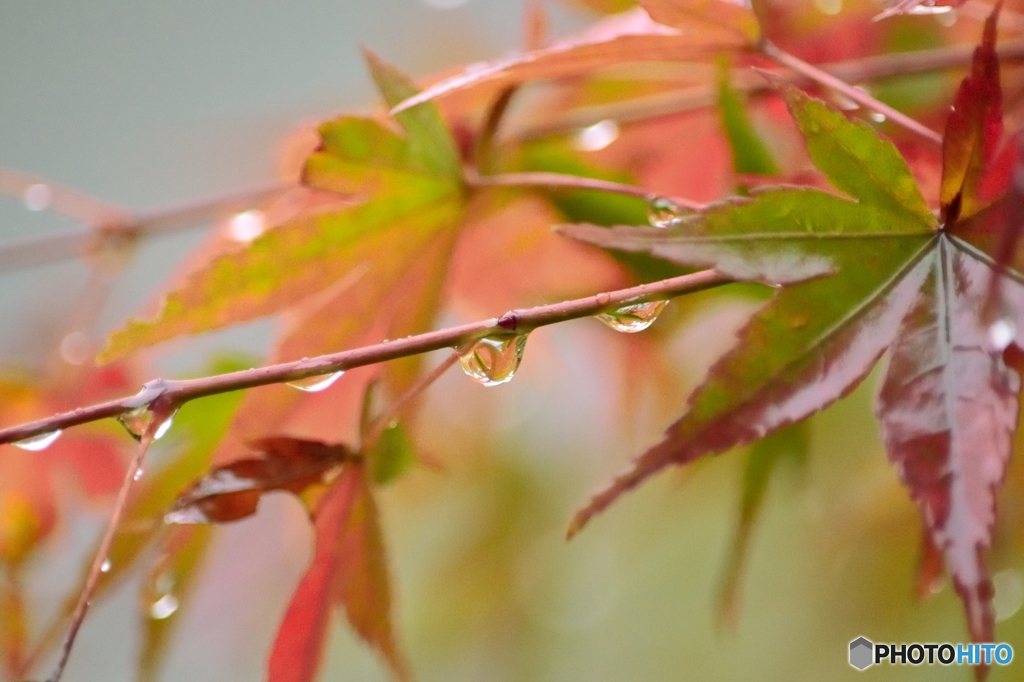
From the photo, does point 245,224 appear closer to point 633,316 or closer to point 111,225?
point 111,225

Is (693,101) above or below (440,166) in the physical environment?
above

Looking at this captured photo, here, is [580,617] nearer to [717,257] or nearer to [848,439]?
[848,439]

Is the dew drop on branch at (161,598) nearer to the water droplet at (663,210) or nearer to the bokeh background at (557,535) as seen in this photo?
the bokeh background at (557,535)

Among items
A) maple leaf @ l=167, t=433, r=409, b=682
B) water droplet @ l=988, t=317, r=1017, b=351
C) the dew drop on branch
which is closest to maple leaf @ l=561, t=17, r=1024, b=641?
water droplet @ l=988, t=317, r=1017, b=351

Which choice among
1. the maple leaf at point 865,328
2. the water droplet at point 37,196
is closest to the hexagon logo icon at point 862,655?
Answer: the maple leaf at point 865,328

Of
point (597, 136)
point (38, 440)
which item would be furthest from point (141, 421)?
point (597, 136)

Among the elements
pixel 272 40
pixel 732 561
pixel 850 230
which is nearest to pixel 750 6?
pixel 850 230
